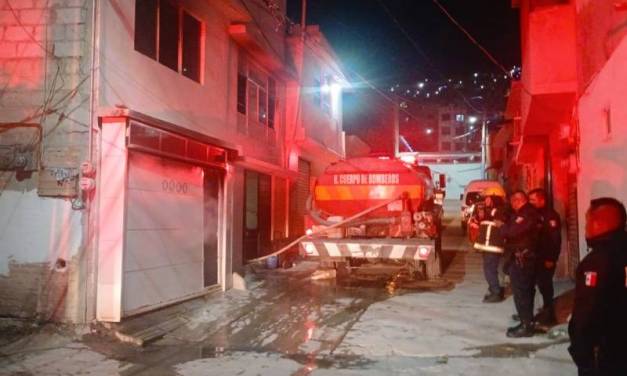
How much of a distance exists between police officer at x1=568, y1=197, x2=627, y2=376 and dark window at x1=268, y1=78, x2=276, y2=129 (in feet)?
45.1

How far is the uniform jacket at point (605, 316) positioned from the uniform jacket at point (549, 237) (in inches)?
174

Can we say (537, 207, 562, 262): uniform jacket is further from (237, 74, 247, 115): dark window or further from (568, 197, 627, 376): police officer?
(237, 74, 247, 115): dark window

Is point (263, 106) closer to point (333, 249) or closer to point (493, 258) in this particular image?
point (333, 249)

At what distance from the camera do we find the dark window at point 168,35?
10.0 metres

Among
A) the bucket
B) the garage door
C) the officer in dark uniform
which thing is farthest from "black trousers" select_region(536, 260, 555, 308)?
the bucket

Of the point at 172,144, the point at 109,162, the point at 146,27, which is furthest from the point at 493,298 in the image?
the point at 146,27

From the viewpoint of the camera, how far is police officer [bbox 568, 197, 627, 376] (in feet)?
10.5

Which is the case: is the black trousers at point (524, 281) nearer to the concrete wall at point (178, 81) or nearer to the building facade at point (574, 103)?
the building facade at point (574, 103)

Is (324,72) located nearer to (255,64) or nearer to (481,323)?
(255,64)

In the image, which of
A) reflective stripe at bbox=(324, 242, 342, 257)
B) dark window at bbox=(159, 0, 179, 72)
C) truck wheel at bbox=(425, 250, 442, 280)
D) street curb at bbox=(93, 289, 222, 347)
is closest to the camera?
street curb at bbox=(93, 289, 222, 347)

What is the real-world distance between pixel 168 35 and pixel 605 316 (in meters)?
9.16

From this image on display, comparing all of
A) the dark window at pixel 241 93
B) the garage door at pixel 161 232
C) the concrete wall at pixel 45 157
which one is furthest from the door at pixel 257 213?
the concrete wall at pixel 45 157

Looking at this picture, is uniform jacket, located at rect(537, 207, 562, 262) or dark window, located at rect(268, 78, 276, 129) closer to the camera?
uniform jacket, located at rect(537, 207, 562, 262)

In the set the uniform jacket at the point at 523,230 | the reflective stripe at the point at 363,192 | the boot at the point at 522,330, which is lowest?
the boot at the point at 522,330
